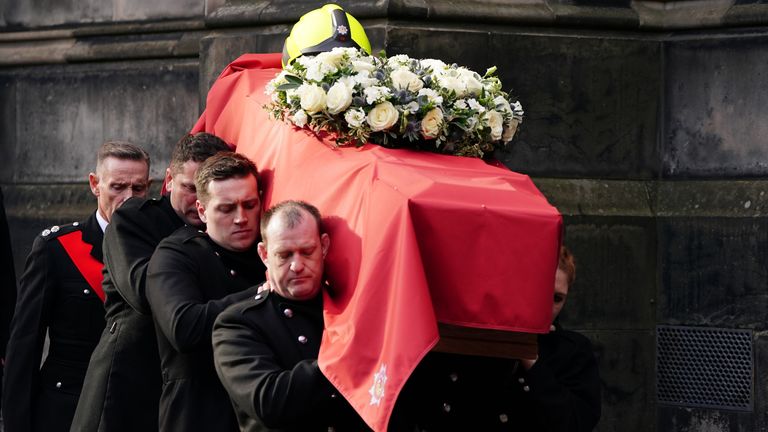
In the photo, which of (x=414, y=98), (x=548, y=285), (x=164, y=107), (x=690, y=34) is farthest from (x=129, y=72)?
(x=548, y=285)

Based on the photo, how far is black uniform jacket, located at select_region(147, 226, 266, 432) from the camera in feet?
17.4

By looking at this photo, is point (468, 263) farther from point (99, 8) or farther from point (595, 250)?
point (99, 8)

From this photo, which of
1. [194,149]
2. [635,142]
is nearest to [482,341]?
[194,149]

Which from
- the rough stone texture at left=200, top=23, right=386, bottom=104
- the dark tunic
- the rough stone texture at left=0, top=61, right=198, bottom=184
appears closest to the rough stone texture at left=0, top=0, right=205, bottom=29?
the rough stone texture at left=0, top=61, right=198, bottom=184

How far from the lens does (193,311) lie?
529 centimetres

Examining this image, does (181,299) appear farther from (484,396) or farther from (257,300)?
(484,396)

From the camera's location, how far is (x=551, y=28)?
8.05m

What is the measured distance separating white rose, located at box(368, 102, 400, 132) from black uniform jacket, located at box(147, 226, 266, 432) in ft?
2.25

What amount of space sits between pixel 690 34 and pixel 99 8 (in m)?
3.65

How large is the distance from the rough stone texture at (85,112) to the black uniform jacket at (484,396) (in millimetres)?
4377

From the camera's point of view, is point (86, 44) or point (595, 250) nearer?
point (595, 250)

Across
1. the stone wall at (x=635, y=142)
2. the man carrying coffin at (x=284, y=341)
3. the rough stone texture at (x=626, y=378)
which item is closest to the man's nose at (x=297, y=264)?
the man carrying coffin at (x=284, y=341)

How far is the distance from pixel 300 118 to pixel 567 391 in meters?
1.32

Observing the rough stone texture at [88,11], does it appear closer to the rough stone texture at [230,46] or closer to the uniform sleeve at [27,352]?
the rough stone texture at [230,46]
